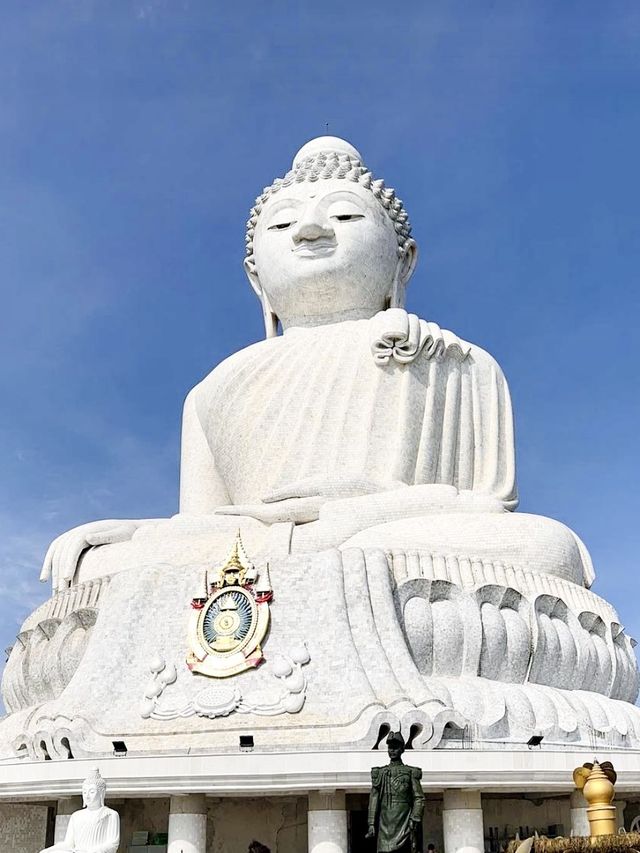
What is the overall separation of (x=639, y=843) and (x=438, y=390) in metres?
7.74

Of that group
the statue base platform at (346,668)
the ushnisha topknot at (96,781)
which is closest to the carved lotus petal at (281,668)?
the statue base platform at (346,668)

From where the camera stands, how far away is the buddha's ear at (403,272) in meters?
14.5

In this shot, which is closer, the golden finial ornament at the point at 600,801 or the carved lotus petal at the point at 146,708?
the golden finial ornament at the point at 600,801

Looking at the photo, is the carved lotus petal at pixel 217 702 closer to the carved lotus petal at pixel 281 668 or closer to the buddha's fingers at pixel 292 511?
the carved lotus petal at pixel 281 668

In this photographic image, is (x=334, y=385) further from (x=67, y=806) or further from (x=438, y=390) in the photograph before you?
(x=67, y=806)

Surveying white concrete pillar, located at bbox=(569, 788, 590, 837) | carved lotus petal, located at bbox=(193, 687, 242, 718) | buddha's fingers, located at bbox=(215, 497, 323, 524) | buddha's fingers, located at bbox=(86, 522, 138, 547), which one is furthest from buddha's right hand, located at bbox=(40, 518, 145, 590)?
white concrete pillar, located at bbox=(569, 788, 590, 837)

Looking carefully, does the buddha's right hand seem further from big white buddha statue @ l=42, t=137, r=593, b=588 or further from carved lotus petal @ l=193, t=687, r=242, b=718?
carved lotus petal @ l=193, t=687, r=242, b=718

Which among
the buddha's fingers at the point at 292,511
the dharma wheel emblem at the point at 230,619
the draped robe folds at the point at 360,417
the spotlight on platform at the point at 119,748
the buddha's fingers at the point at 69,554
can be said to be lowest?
the spotlight on platform at the point at 119,748

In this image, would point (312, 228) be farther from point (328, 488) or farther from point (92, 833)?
point (92, 833)

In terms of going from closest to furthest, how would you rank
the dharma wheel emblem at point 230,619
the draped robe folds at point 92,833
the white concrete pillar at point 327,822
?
the draped robe folds at point 92,833 → the white concrete pillar at point 327,822 → the dharma wheel emblem at point 230,619

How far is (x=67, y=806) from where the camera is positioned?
25.1ft

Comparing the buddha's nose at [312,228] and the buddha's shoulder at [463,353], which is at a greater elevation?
the buddha's nose at [312,228]

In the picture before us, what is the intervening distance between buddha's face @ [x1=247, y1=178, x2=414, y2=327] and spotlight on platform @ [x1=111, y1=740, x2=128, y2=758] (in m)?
7.49

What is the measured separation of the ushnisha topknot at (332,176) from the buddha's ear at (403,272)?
0.32ft
